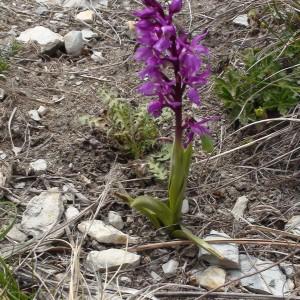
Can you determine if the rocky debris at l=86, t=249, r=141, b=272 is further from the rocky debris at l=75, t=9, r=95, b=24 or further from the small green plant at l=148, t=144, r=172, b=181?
the rocky debris at l=75, t=9, r=95, b=24

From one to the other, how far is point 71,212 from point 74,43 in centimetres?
122

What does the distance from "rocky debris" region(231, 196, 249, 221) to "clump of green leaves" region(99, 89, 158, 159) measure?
40 centimetres

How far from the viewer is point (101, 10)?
3.63 meters

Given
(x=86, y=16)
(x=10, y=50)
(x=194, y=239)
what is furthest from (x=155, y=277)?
(x=86, y=16)

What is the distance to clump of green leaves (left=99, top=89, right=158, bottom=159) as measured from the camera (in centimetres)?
249

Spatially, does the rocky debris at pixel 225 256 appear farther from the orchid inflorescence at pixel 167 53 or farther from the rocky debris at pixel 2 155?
the rocky debris at pixel 2 155

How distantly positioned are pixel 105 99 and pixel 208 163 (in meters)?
0.47

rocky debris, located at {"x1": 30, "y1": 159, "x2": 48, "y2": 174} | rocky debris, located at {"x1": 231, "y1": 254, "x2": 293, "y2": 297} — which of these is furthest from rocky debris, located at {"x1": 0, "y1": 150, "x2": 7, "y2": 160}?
rocky debris, located at {"x1": 231, "y1": 254, "x2": 293, "y2": 297}

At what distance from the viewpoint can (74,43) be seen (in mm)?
3240

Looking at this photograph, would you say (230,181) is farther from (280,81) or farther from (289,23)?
(289,23)

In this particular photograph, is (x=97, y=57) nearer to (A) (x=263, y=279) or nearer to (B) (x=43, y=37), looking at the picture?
(B) (x=43, y=37)

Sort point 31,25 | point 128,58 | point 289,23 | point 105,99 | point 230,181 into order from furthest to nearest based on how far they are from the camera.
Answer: point 31,25
point 128,58
point 289,23
point 105,99
point 230,181

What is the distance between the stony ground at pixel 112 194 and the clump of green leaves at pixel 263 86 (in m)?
0.09

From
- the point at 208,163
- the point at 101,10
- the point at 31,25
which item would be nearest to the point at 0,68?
the point at 31,25
